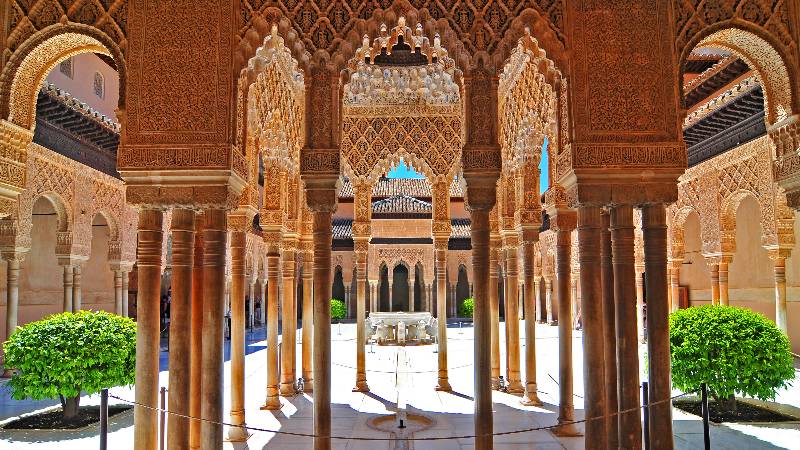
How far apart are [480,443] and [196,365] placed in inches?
101

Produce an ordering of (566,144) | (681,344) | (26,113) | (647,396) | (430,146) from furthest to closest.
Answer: (430,146)
(681,344)
(26,113)
(566,144)
(647,396)

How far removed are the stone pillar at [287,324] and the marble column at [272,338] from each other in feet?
0.77

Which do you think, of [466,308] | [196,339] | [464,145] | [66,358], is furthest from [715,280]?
[466,308]

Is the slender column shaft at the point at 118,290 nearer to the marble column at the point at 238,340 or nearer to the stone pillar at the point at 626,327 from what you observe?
the marble column at the point at 238,340

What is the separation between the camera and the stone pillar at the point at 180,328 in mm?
4715

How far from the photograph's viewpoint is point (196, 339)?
17.6ft

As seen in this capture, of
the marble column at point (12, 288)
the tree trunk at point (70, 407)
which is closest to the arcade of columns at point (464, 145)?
the tree trunk at point (70, 407)

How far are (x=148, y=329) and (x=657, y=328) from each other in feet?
13.4

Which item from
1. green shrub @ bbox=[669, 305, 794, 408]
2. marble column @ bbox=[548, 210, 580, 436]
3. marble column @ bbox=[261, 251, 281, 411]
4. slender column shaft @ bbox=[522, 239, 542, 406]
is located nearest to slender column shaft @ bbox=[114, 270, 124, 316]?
marble column @ bbox=[261, 251, 281, 411]

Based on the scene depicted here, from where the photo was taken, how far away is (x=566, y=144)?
16.3ft

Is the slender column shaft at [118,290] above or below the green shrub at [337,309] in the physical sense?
above

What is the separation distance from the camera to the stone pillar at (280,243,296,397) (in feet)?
29.0

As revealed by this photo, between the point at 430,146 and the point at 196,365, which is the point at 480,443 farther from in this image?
the point at 430,146

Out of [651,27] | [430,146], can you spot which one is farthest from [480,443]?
[430,146]
